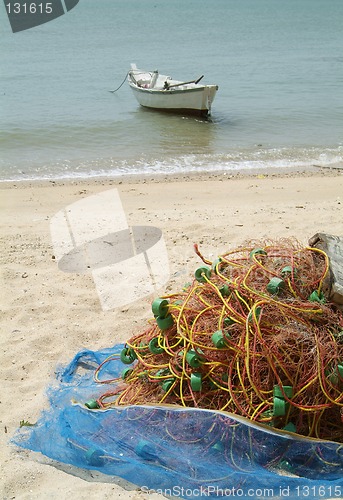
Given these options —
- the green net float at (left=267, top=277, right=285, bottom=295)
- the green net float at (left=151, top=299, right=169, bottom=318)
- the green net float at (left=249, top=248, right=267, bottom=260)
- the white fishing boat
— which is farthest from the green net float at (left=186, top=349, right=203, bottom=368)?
the white fishing boat

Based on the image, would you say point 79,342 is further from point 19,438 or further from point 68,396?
point 19,438

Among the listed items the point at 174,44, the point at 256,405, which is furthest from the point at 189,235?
the point at 174,44

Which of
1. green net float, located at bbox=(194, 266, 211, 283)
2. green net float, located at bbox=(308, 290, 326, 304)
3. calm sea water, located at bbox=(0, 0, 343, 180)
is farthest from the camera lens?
calm sea water, located at bbox=(0, 0, 343, 180)

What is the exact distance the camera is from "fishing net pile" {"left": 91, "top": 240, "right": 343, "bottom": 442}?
10.1 ft

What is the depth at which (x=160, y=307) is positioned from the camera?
345 cm

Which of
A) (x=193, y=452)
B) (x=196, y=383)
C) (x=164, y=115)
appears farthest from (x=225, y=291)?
(x=164, y=115)

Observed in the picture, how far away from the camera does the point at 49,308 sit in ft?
15.8

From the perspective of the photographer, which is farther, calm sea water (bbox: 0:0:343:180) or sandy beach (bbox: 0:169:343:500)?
calm sea water (bbox: 0:0:343:180)

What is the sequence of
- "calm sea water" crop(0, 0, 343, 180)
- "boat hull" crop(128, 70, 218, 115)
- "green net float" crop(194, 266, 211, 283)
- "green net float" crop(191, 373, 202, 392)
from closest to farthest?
"green net float" crop(191, 373, 202, 392) → "green net float" crop(194, 266, 211, 283) → "calm sea water" crop(0, 0, 343, 180) → "boat hull" crop(128, 70, 218, 115)

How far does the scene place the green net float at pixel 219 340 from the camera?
316 centimetres

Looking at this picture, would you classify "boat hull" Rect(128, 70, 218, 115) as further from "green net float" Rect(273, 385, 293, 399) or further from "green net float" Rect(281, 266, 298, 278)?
"green net float" Rect(273, 385, 293, 399)

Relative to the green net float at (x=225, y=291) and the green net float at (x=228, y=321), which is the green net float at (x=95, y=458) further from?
the green net float at (x=225, y=291)

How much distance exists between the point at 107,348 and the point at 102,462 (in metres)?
1.26

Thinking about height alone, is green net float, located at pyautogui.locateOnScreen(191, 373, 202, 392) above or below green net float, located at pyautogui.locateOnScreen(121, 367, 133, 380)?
above
